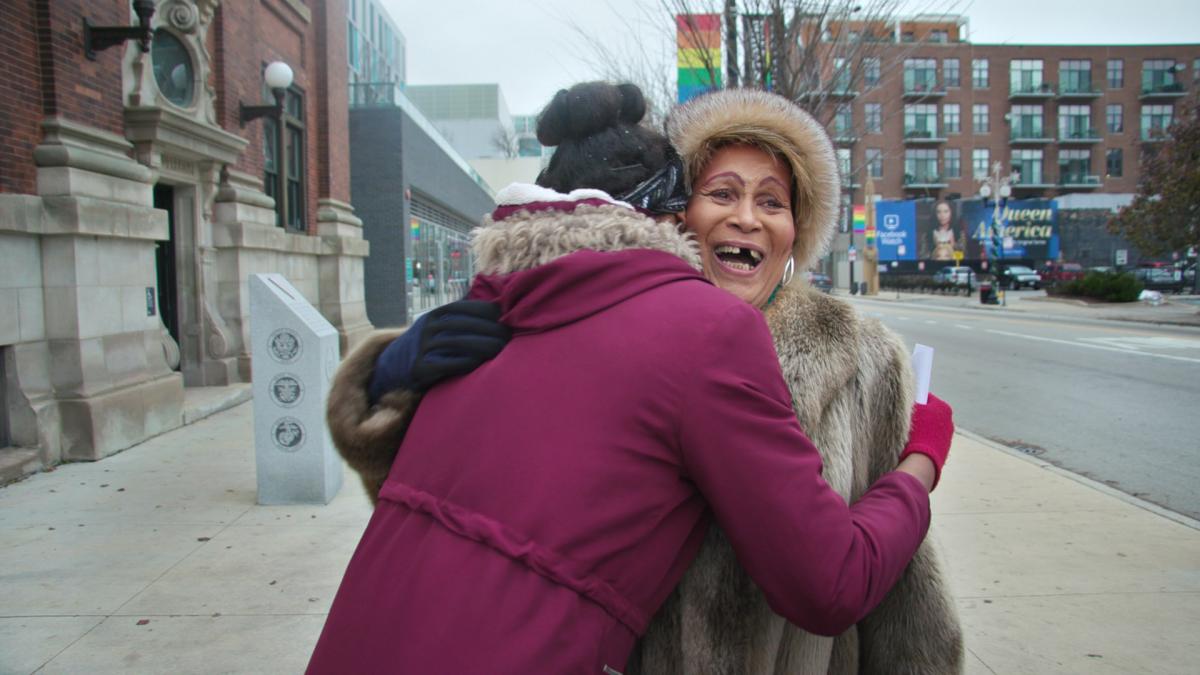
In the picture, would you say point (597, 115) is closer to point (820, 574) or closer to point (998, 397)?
point (820, 574)

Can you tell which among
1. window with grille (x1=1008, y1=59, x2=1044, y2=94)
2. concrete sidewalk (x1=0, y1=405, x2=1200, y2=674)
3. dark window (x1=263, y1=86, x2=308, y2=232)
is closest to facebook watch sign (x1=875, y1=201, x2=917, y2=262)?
window with grille (x1=1008, y1=59, x2=1044, y2=94)

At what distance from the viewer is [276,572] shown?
4496 millimetres

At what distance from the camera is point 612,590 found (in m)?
1.24

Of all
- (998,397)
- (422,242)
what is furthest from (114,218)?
(422,242)

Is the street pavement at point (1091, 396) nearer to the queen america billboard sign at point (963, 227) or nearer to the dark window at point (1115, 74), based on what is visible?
the queen america billboard sign at point (963, 227)

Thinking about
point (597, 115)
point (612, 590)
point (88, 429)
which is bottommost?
point (88, 429)

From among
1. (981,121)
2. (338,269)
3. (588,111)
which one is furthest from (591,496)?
(981,121)

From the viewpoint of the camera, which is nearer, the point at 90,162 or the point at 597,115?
the point at 597,115

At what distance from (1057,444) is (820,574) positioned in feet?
26.8

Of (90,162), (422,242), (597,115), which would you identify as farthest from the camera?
(422,242)

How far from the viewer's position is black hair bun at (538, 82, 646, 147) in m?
1.60

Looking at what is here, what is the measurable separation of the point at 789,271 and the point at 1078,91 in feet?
264

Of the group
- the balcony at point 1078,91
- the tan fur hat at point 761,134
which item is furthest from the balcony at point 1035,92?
the tan fur hat at point 761,134

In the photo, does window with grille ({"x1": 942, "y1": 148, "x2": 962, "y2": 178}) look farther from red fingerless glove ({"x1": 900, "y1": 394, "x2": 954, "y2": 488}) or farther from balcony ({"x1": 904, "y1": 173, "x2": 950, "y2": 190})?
red fingerless glove ({"x1": 900, "y1": 394, "x2": 954, "y2": 488})
